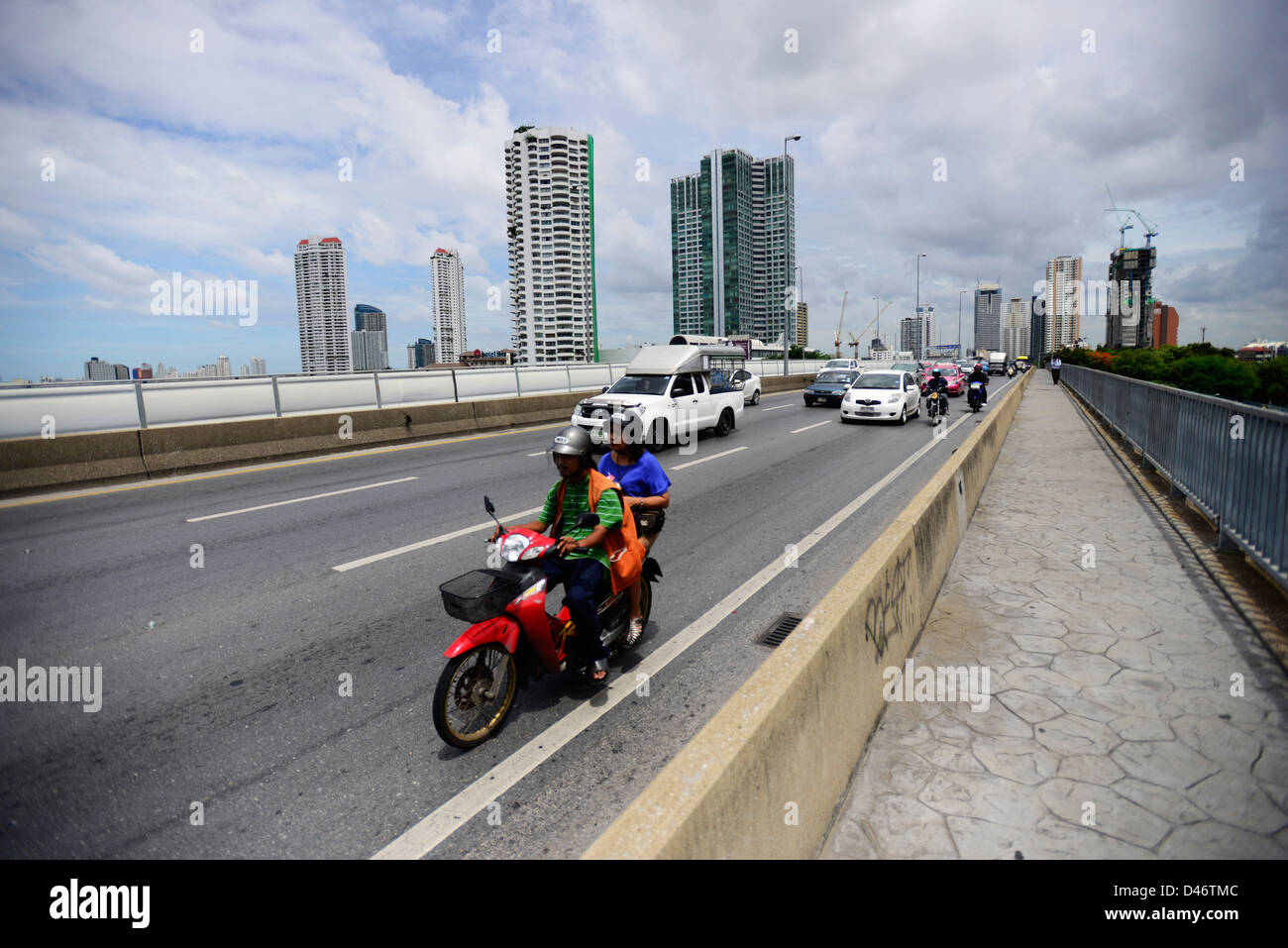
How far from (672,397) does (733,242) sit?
207 feet

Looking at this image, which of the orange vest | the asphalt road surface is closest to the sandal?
the asphalt road surface

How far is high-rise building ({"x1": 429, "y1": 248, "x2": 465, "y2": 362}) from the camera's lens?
102688mm

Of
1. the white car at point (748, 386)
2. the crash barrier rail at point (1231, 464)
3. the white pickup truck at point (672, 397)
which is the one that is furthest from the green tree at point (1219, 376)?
the crash barrier rail at point (1231, 464)

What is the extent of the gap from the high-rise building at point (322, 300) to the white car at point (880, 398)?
2393 inches

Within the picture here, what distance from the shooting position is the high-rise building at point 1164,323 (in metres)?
152

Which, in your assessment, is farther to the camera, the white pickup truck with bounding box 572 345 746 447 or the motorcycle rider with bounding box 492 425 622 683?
the white pickup truck with bounding box 572 345 746 447

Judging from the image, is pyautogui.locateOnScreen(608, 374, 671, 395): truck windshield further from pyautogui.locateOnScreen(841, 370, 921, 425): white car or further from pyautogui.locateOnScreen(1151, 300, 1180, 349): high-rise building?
pyautogui.locateOnScreen(1151, 300, 1180, 349): high-rise building

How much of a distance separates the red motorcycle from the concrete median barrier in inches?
402

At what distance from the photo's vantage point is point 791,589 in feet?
19.6

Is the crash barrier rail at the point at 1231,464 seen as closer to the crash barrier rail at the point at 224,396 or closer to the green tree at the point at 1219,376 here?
the crash barrier rail at the point at 224,396

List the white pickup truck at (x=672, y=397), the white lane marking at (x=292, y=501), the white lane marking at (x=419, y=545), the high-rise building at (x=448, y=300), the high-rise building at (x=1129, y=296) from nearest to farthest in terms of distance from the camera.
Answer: the white lane marking at (x=419, y=545)
the white lane marking at (x=292, y=501)
the white pickup truck at (x=672, y=397)
the high-rise building at (x=448, y=300)
the high-rise building at (x=1129, y=296)

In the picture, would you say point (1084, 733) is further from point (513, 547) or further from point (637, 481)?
point (513, 547)
